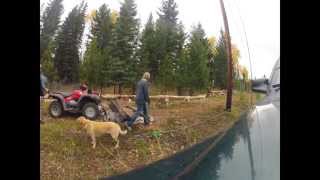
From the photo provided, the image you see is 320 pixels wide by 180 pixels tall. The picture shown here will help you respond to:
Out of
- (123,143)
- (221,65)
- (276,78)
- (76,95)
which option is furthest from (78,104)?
(276,78)

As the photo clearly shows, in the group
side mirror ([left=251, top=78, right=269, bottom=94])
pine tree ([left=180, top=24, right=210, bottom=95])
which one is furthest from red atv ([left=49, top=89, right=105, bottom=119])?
side mirror ([left=251, top=78, right=269, bottom=94])

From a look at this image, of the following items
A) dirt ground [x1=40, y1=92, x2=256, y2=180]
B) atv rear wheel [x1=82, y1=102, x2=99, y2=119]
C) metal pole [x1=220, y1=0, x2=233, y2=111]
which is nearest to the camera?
dirt ground [x1=40, y1=92, x2=256, y2=180]

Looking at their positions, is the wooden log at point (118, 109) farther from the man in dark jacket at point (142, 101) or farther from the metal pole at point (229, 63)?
the metal pole at point (229, 63)

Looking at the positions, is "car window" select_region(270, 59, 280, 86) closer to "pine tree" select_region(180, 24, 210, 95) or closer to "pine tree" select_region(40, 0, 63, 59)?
"pine tree" select_region(180, 24, 210, 95)

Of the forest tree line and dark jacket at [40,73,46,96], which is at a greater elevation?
the forest tree line

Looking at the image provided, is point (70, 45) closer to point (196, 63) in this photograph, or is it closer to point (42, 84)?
point (42, 84)

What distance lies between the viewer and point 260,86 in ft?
11.8

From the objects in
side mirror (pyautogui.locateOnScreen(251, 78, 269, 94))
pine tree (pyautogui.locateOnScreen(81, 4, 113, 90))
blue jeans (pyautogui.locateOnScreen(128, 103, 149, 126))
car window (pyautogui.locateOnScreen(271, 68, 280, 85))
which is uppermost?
pine tree (pyautogui.locateOnScreen(81, 4, 113, 90))

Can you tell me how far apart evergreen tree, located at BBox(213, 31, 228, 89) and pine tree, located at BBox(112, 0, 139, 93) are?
488mm

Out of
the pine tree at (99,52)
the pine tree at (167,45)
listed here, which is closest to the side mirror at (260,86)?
the pine tree at (167,45)

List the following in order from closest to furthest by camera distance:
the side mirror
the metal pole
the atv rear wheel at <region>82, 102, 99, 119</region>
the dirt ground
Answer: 1. the dirt ground
2. the atv rear wheel at <region>82, 102, 99, 119</region>
3. the metal pole
4. the side mirror

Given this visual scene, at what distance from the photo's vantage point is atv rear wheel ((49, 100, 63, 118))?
3260mm
